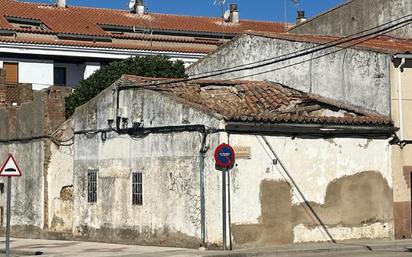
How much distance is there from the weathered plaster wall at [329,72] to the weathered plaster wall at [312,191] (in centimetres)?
182

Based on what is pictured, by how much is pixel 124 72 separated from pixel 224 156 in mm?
14825

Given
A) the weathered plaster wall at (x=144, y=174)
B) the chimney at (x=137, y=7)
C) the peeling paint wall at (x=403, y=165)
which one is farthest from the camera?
the chimney at (x=137, y=7)

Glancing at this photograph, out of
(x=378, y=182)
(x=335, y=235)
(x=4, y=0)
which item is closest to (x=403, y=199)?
(x=378, y=182)

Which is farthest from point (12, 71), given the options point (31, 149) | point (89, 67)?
point (31, 149)

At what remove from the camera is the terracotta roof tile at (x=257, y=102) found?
2164 centimetres

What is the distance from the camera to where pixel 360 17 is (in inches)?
1277

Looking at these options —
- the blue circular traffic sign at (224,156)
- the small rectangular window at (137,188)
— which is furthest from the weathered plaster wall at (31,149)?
the blue circular traffic sign at (224,156)

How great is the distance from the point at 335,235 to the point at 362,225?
41.9 inches

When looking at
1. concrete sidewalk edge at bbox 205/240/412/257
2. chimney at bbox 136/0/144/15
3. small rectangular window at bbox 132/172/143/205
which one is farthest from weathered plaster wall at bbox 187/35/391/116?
chimney at bbox 136/0/144/15

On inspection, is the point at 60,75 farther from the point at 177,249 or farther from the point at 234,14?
the point at 177,249

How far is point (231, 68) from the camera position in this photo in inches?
1221

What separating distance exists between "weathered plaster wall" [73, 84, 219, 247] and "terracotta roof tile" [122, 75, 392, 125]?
76 cm

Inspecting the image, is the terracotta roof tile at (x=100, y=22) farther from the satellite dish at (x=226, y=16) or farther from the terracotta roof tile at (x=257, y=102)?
the terracotta roof tile at (x=257, y=102)

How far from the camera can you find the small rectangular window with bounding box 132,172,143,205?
74.2 ft
